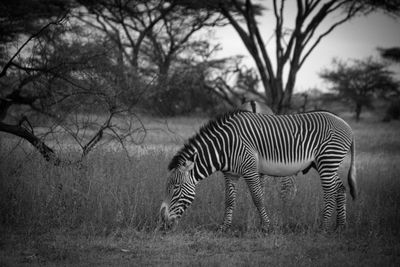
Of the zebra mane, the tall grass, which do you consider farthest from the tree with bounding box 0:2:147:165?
the zebra mane

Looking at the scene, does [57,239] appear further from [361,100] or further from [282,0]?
[361,100]

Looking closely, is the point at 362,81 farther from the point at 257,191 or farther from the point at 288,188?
the point at 257,191

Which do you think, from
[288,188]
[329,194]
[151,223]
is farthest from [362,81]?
[151,223]

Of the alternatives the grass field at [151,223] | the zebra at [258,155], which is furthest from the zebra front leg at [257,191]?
the grass field at [151,223]

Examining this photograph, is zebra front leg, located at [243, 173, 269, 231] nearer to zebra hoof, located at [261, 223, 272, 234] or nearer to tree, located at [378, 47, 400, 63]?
zebra hoof, located at [261, 223, 272, 234]

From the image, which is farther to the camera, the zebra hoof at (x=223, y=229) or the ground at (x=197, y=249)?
the zebra hoof at (x=223, y=229)

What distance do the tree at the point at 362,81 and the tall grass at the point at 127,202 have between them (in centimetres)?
2691

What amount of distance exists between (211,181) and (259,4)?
49.0 feet

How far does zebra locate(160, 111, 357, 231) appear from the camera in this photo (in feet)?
19.2

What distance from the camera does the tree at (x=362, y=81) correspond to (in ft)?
108

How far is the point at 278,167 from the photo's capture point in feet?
20.8

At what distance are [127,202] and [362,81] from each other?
3090cm

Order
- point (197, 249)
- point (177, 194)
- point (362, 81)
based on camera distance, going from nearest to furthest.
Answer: point (197, 249)
point (177, 194)
point (362, 81)

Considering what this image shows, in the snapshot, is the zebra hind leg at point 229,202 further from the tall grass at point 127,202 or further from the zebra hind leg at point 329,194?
the zebra hind leg at point 329,194
